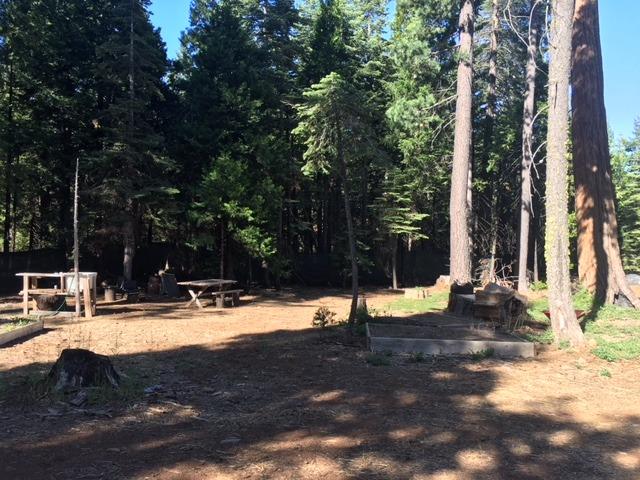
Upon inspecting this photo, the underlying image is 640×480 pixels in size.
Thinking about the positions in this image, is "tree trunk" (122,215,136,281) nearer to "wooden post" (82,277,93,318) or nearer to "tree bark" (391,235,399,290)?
"wooden post" (82,277,93,318)

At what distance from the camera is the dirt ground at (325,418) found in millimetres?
3910

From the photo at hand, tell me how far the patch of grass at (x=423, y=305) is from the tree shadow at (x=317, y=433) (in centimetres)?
715

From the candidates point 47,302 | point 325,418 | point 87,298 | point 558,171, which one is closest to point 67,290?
point 47,302

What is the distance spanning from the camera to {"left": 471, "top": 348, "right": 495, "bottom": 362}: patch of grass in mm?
7848

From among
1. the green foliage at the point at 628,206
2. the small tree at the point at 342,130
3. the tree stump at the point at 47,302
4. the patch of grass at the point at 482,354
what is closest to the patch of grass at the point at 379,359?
the patch of grass at the point at 482,354

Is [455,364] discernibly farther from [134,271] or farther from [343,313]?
[134,271]

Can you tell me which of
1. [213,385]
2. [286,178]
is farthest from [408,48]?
[213,385]

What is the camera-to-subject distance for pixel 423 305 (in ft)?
49.5

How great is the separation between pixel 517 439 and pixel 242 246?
1487cm

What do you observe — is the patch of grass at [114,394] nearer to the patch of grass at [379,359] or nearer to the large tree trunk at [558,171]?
the patch of grass at [379,359]

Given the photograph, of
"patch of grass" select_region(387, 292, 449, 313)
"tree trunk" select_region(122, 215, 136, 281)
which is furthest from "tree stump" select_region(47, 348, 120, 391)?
"tree trunk" select_region(122, 215, 136, 281)

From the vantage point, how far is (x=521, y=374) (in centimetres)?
703

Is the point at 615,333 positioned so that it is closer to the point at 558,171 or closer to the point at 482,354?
the point at 558,171

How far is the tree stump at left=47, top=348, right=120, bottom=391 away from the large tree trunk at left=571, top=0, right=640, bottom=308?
13068 mm
